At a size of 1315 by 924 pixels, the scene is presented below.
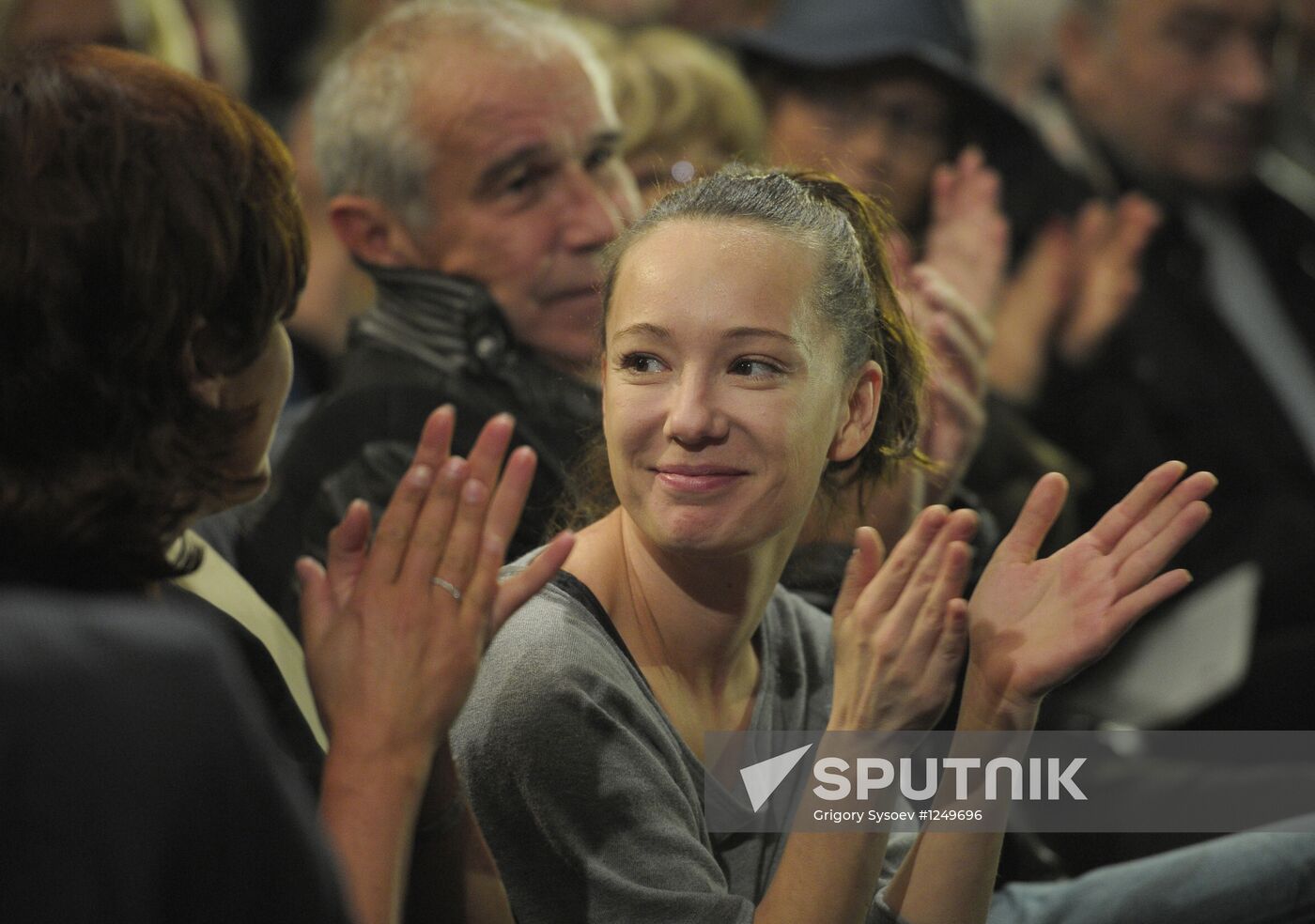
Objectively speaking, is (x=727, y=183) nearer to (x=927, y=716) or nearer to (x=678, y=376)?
(x=678, y=376)

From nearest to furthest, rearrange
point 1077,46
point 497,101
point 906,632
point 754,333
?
point 906,632
point 754,333
point 497,101
point 1077,46

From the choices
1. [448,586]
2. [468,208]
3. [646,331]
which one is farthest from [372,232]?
[448,586]

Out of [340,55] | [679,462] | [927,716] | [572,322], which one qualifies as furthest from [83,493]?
[340,55]

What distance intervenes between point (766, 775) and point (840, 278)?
20.6 inches

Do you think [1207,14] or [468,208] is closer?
[468,208]

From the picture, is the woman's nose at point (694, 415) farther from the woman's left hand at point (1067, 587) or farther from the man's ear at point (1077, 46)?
the man's ear at point (1077, 46)

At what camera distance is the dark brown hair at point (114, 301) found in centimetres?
117

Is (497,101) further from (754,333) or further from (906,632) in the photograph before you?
(906,632)

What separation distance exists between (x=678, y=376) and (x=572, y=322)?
75 cm

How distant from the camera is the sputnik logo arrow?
1.63 meters

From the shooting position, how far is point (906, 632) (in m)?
1.45

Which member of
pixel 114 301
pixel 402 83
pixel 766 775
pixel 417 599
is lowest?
pixel 766 775

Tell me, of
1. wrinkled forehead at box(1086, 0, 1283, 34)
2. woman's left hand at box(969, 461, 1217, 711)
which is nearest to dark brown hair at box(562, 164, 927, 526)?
woman's left hand at box(969, 461, 1217, 711)
